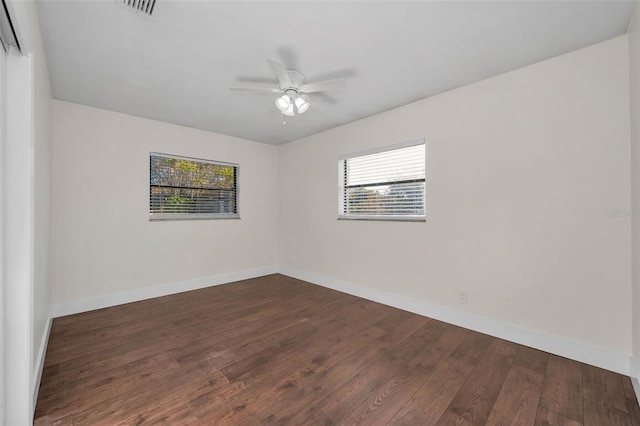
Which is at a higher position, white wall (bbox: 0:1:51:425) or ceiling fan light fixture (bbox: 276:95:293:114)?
ceiling fan light fixture (bbox: 276:95:293:114)

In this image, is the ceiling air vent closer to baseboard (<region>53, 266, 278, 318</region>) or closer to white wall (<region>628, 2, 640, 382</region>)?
white wall (<region>628, 2, 640, 382</region>)

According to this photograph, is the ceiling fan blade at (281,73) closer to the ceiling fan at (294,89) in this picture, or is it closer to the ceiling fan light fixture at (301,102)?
the ceiling fan at (294,89)

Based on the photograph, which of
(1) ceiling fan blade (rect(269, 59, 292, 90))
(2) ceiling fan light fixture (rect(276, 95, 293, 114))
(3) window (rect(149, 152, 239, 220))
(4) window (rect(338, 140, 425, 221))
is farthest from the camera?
(3) window (rect(149, 152, 239, 220))

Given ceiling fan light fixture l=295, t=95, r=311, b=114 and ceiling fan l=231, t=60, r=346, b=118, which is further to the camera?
ceiling fan light fixture l=295, t=95, r=311, b=114

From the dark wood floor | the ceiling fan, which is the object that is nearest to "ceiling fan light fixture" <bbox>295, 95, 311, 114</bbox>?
the ceiling fan

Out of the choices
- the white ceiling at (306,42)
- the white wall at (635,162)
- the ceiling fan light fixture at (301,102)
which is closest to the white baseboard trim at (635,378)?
the white wall at (635,162)

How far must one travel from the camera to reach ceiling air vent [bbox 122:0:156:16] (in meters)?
1.72

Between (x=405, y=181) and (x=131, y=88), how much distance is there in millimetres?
3245

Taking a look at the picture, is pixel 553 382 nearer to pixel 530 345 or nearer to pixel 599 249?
pixel 530 345

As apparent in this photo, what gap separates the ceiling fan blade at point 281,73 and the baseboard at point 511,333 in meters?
2.71

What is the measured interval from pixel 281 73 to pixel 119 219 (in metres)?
2.94

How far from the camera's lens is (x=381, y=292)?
3615mm

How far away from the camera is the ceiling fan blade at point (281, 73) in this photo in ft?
6.88

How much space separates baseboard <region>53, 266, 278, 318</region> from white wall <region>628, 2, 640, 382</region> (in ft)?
15.0
